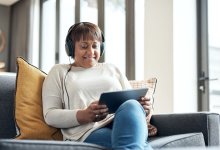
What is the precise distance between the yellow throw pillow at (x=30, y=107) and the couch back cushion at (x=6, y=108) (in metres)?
0.09

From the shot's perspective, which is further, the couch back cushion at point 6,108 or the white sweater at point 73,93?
the couch back cushion at point 6,108

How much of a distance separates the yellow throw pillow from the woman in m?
0.05

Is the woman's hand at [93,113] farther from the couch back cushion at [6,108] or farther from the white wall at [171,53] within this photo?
the white wall at [171,53]

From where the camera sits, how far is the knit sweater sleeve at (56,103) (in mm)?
1395

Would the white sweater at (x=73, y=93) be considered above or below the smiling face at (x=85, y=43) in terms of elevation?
below

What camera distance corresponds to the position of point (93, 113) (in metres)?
1.34

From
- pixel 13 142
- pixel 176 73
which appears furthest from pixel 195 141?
pixel 176 73

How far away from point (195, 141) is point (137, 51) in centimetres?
146

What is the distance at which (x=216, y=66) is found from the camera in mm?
2590

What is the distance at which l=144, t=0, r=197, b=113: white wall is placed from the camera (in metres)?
2.45

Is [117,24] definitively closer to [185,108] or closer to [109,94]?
[185,108]

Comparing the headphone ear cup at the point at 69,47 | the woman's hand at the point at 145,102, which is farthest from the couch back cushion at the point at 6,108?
the woman's hand at the point at 145,102

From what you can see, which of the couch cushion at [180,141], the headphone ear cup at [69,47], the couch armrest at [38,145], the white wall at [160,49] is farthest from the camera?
the white wall at [160,49]

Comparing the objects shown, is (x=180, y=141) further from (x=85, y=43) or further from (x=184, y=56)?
(x=184, y=56)
